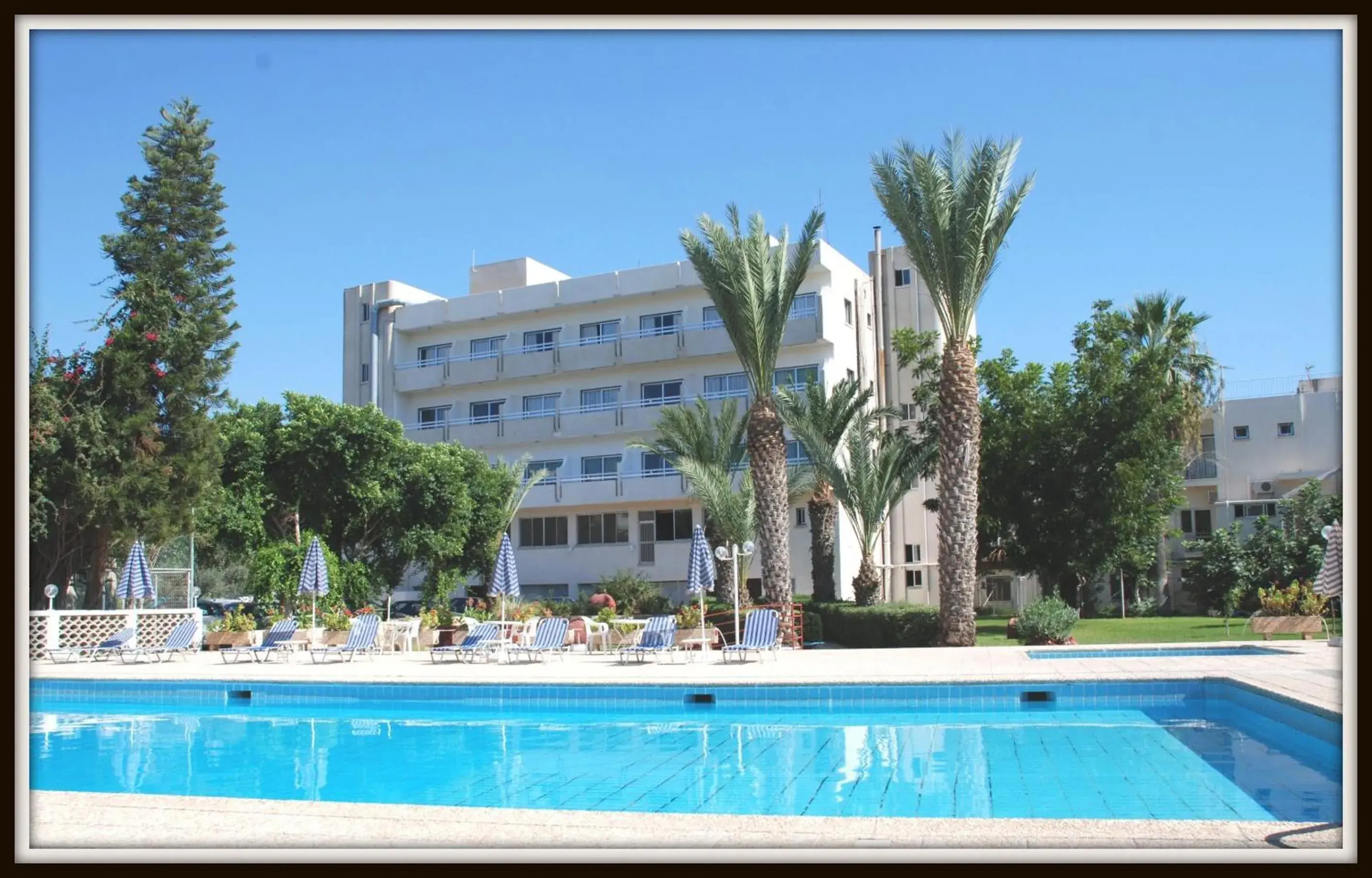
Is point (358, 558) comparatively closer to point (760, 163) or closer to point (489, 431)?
point (489, 431)

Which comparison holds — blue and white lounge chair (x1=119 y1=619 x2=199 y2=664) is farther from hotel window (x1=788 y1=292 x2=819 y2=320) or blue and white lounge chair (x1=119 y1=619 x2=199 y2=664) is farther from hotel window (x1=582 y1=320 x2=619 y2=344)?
hotel window (x1=788 y1=292 x2=819 y2=320)

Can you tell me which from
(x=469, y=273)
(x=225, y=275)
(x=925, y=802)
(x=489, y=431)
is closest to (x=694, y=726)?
(x=925, y=802)

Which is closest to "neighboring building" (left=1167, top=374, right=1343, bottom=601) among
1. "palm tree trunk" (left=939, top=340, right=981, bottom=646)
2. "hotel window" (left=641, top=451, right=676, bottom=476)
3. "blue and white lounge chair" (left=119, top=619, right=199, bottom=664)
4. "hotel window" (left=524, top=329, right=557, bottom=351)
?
"hotel window" (left=641, top=451, right=676, bottom=476)

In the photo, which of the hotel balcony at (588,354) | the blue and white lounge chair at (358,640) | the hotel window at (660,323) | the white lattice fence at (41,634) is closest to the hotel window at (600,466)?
the hotel balcony at (588,354)

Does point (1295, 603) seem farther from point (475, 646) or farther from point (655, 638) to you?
point (475, 646)

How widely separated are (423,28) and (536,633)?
16.3 metres

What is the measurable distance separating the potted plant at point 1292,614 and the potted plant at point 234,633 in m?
19.8

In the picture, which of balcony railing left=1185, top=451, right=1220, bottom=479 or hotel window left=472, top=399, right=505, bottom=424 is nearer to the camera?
balcony railing left=1185, top=451, right=1220, bottom=479

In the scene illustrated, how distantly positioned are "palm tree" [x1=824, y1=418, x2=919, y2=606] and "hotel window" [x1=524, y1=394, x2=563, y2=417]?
15.7 m

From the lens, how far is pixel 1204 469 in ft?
134

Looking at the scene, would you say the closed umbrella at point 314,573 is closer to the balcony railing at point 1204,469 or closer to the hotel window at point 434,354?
the hotel window at point 434,354

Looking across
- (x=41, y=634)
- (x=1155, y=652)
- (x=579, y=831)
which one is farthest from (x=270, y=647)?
(x=579, y=831)

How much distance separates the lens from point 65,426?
23.7 m

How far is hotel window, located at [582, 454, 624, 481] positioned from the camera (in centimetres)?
3981
